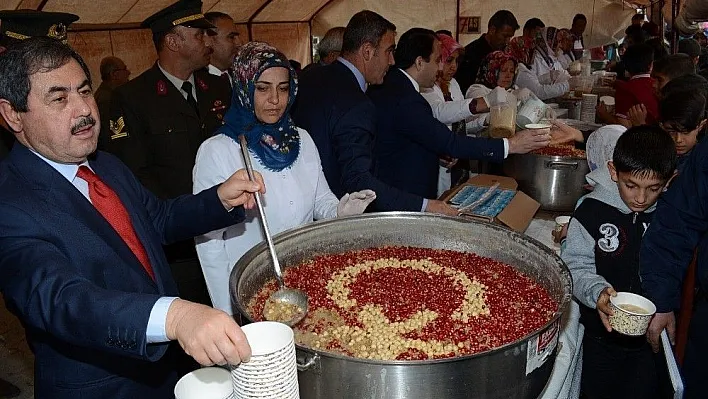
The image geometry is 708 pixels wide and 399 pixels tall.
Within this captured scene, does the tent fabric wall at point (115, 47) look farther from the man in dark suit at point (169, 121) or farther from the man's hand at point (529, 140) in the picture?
the man's hand at point (529, 140)

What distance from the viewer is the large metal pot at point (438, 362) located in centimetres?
110

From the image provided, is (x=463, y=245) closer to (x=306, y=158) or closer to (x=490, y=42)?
(x=306, y=158)

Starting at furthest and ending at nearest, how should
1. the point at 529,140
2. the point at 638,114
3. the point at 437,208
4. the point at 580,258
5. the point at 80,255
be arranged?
the point at 638,114
the point at 529,140
the point at 437,208
the point at 580,258
the point at 80,255

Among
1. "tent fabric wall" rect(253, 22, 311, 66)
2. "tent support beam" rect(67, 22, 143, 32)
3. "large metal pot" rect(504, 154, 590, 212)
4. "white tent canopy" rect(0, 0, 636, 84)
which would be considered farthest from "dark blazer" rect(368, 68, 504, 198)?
"tent fabric wall" rect(253, 22, 311, 66)

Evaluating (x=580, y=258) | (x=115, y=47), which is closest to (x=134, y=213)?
(x=580, y=258)

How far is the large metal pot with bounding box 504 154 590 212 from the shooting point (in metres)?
2.73

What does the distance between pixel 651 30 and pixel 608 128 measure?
876 cm

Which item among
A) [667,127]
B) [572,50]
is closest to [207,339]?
[667,127]

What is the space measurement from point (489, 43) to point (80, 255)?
5.75m

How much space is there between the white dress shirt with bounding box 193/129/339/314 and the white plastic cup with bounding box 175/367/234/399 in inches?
32.4

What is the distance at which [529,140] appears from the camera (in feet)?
8.76

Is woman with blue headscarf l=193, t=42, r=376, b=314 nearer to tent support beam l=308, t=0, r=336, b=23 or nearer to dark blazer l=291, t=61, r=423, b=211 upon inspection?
dark blazer l=291, t=61, r=423, b=211

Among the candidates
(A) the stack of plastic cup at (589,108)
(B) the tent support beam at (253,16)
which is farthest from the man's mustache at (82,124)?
(B) the tent support beam at (253,16)

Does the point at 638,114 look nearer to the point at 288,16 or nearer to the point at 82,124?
the point at 82,124
